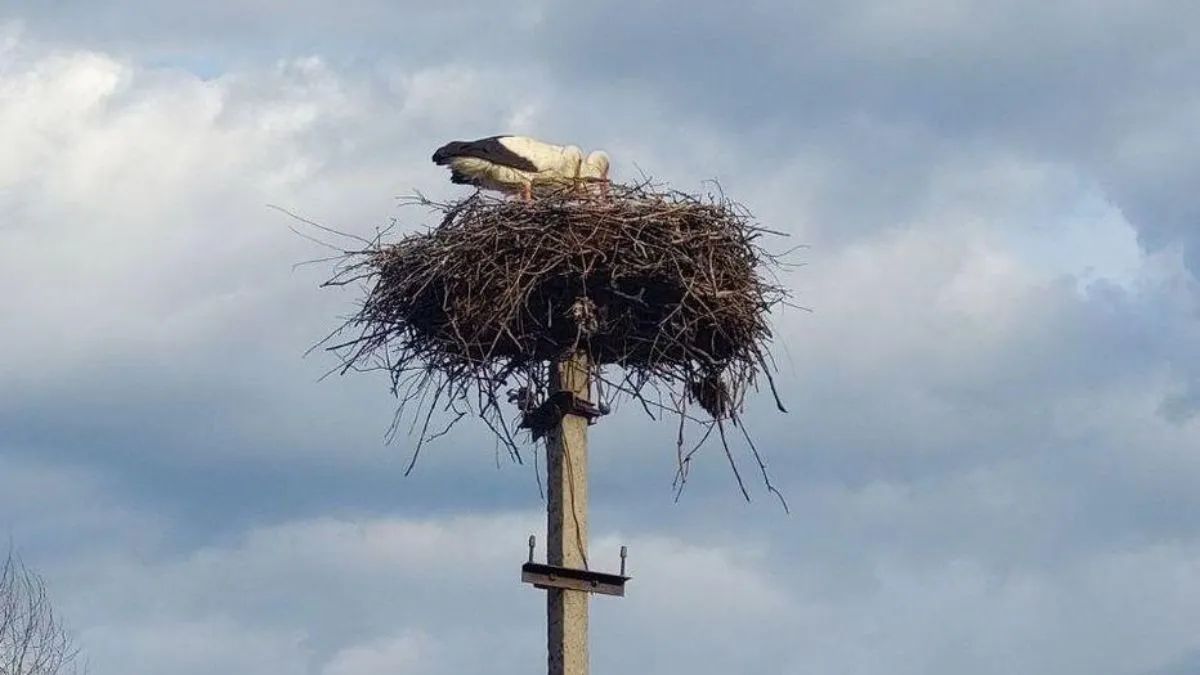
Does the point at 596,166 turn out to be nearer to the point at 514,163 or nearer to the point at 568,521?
the point at 514,163

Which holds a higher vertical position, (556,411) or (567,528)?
(556,411)

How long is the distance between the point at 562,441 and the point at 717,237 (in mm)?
1539

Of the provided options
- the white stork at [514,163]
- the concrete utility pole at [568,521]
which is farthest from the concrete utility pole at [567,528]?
the white stork at [514,163]


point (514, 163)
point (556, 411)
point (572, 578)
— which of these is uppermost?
point (514, 163)

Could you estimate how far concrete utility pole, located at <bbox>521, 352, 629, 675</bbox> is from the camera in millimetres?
7289

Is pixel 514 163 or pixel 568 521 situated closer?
pixel 568 521

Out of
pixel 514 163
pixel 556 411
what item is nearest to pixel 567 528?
pixel 556 411

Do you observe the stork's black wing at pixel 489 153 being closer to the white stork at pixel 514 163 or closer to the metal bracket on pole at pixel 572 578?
the white stork at pixel 514 163

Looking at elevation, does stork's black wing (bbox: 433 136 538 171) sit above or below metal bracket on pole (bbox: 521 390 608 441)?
above

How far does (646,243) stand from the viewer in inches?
327

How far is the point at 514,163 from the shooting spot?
1081 cm

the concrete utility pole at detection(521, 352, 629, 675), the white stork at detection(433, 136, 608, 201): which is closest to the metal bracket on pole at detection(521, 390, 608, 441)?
the concrete utility pole at detection(521, 352, 629, 675)

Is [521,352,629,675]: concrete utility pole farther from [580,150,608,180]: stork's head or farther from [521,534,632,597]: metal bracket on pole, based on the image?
[580,150,608,180]: stork's head

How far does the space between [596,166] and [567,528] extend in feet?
13.4
